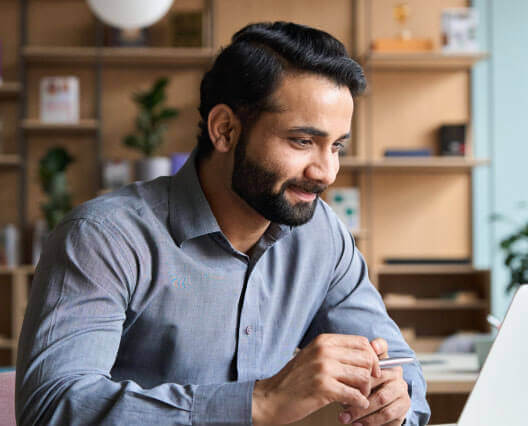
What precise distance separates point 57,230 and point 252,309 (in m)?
0.36

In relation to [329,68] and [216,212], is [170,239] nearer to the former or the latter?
[216,212]

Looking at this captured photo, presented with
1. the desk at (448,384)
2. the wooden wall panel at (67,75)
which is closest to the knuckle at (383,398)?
the desk at (448,384)

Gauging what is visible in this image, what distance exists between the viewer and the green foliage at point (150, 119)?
398 centimetres

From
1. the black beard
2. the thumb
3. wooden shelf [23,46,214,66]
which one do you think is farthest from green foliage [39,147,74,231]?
the thumb

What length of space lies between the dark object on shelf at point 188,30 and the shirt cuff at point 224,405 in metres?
3.53

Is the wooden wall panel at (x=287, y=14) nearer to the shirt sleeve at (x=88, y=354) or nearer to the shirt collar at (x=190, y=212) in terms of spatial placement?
the shirt collar at (x=190, y=212)

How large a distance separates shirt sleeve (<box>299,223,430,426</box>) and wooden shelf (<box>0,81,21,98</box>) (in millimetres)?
3255

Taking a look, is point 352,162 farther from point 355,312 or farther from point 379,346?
point 379,346

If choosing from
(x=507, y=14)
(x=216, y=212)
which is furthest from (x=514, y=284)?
(x=216, y=212)

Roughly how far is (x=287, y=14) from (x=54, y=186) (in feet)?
5.94

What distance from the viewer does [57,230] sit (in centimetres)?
109

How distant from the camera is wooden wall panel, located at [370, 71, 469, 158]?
439 centimetres

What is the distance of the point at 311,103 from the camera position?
112cm

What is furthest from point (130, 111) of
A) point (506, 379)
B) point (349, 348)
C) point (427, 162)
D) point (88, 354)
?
point (506, 379)
